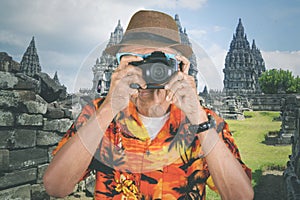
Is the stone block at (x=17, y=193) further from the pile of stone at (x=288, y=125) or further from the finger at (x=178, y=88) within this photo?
the pile of stone at (x=288, y=125)

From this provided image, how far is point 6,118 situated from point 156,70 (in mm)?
3840

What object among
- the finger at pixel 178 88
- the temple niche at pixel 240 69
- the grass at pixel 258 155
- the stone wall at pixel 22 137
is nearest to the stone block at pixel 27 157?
the stone wall at pixel 22 137

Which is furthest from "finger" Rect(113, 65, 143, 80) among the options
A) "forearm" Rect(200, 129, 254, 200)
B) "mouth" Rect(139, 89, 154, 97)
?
"forearm" Rect(200, 129, 254, 200)

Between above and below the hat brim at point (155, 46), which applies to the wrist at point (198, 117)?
below

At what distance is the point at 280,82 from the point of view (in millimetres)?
52156

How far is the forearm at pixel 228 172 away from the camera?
1500 millimetres

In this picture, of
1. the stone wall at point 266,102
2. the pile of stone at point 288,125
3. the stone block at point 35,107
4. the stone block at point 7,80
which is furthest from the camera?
the stone wall at point 266,102

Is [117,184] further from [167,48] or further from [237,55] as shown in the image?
[237,55]

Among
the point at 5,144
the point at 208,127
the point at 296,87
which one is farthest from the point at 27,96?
the point at 296,87

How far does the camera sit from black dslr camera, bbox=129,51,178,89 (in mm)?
1436

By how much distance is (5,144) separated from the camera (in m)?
4.31

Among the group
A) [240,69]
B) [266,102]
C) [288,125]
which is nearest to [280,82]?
[240,69]

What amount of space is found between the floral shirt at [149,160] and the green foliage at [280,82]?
5563 centimetres

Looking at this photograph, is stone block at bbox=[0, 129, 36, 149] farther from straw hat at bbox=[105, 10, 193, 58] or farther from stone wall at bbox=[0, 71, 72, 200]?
straw hat at bbox=[105, 10, 193, 58]
